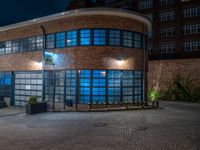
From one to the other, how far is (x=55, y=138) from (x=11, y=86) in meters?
15.2

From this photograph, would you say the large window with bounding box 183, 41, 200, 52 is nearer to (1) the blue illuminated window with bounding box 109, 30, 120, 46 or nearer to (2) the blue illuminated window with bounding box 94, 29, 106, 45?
(1) the blue illuminated window with bounding box 109, 30, 120, 46

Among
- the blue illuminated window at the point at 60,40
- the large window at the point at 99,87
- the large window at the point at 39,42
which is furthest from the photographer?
the large window at the point at 39,42

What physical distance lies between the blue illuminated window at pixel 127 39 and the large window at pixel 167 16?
23547 millimetres

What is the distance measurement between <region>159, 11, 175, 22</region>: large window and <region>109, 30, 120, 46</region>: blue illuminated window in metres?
24.7

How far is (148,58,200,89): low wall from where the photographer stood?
26.8m

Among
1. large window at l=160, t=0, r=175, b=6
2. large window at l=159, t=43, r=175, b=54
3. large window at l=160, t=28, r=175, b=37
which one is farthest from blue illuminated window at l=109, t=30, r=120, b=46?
large window at l=160, t=0, r=175, b=6

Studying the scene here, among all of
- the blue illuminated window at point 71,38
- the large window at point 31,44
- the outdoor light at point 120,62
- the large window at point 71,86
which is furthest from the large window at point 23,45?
the outdoor light at point 120,62

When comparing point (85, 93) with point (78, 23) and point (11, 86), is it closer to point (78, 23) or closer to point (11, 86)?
point (78, 23)

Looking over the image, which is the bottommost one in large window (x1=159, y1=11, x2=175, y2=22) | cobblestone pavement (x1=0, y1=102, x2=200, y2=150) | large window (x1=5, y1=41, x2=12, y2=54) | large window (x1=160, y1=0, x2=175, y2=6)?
cobblestone pavement (x1=0, y1=102, x2=200, y2=150)

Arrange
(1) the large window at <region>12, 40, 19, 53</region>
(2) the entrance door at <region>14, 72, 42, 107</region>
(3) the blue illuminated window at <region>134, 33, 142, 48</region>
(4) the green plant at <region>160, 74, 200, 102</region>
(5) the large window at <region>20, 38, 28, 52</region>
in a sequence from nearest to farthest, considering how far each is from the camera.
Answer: (3) the blue illuminated window at <region>134, 33, 142, 48</region>, (2) the entrance door at <region>14, 72, 42, 107</region>, (5) the large window at <region>20, 38, 28, 52</region>, (1) the large window at <region>12, 40, 19, 53</region>, (4) the green plant at <region>160, 74, 200, 102</region>

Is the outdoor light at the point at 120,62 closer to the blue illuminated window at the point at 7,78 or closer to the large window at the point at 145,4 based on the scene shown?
the blue illuminated window at the point at 7,78

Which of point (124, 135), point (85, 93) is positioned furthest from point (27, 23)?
point (124, 135)

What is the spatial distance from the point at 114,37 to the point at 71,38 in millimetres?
3988

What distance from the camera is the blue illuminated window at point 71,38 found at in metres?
18.7
